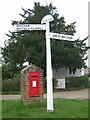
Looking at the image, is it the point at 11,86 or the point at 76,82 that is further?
the point at 76,82

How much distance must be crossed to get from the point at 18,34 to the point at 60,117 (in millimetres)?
27801

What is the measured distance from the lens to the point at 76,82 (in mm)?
37000

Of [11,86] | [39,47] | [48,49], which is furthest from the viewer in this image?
[39,47]

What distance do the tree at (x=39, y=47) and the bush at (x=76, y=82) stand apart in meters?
1.46

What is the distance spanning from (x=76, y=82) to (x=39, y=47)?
592cm

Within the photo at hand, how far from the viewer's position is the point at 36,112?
11.8m

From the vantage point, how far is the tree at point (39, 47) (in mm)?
34406

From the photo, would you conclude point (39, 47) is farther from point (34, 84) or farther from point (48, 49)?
point (48, 49)

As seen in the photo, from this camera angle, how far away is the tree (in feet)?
113

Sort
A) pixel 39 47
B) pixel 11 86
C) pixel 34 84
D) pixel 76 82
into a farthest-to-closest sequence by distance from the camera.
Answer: pixel 76 82 < pixel 39 47 < pixel 11 86 < pixel 34 84

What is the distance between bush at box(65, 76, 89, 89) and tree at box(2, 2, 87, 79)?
4.80 ft

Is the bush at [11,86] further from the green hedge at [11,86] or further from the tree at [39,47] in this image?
the tree at [39,47]

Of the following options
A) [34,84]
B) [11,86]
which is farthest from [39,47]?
[34,84]

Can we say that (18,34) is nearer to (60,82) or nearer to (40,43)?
(40,43)
